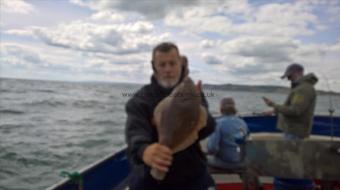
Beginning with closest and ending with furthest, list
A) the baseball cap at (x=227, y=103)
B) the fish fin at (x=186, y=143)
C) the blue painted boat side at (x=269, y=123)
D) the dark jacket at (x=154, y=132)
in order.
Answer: the fish fin at (x=186, y=143) → the dark jacket at (x=154, y=132) → the baseball cap at (x=227, y=103) → the blue painted boat side at (x=269, y=123)

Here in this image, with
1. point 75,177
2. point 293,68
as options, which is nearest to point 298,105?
point 293,68

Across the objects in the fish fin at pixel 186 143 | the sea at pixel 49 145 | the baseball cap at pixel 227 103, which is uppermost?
the fish fin at pixel 186 143

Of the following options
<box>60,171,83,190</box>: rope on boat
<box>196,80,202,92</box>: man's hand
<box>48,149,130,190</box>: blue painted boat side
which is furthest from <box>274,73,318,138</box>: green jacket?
<box>196,80,202,92</box>: man's hand

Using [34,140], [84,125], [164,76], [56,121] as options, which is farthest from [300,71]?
[56,121]

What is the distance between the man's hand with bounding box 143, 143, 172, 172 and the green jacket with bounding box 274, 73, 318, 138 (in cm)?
483

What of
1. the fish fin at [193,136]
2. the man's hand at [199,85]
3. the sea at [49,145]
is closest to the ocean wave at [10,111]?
the sea at [49,145]

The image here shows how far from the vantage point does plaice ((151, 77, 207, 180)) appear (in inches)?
96.5

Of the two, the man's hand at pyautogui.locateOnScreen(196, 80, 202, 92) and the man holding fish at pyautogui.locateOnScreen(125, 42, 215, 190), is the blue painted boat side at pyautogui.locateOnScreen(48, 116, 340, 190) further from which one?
the man's hand at pyautogui.locateOnScreen(196, 80, 202, 92)

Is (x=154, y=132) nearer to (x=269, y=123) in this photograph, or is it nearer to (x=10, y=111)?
(x=269, y=123)

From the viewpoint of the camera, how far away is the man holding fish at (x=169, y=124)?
249cm

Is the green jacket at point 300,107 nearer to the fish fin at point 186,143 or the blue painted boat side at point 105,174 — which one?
the blue painted boat side at point 105,174

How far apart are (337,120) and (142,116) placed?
10.2 meters

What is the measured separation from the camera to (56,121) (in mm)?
25734

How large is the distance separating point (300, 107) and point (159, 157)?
4919 mm
